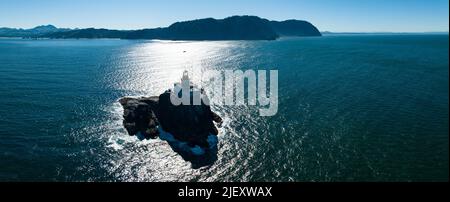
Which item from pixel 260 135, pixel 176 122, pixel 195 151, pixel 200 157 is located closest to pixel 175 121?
pixel 176 122

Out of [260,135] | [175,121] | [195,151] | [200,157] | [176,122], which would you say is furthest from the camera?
[175,121]

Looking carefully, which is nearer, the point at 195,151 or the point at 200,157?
the point at 200,157

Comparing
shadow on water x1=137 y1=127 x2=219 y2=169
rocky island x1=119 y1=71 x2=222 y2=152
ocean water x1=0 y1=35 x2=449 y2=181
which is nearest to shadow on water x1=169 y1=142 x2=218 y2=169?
shadow on water x1=137 y1=127 x2=219 y2=169

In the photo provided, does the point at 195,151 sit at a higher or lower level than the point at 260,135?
lower

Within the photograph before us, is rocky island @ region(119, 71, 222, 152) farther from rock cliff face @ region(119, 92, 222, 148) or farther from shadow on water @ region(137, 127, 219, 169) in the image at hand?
shadow on water @ region(137, 127, 219, 169)

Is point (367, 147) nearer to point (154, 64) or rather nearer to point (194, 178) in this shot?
point (194, 178)

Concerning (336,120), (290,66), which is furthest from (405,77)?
(336,120)

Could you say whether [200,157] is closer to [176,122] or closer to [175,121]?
[176,122]

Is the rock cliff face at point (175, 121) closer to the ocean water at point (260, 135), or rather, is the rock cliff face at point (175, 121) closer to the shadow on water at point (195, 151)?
the shadow on water at point (195, 151)
